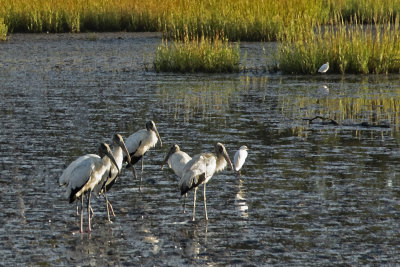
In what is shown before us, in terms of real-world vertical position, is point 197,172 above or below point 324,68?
above

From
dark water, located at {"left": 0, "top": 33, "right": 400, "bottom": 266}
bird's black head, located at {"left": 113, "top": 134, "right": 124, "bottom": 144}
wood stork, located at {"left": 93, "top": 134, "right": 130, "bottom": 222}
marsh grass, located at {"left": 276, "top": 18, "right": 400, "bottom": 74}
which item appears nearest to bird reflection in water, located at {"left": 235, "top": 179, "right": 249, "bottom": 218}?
dark water, located at {"left": 0, "top": 33, "right": 400, "bottom": 266}

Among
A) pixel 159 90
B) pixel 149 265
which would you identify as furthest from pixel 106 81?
pixel 149 265

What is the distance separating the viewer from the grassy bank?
29.9 meters

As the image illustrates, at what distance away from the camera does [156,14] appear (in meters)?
34.8

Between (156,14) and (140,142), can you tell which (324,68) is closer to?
(140,142)

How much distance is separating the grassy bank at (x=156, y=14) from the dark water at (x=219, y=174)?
21.8 ft

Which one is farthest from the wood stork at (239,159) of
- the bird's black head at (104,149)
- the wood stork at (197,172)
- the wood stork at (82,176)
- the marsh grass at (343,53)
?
the marsh grass at (343,53)

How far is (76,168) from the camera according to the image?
8.79 m

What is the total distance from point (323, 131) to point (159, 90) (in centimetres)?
658

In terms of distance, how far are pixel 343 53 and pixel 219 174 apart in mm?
12202

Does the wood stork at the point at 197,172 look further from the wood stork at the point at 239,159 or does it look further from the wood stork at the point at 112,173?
the wood stork at the point at 239,159

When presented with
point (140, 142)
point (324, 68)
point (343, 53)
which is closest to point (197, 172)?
point (140, 142)

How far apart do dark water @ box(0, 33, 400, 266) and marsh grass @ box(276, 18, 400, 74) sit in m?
0.54

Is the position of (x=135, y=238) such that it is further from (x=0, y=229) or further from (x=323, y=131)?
(x=323, y=131)
